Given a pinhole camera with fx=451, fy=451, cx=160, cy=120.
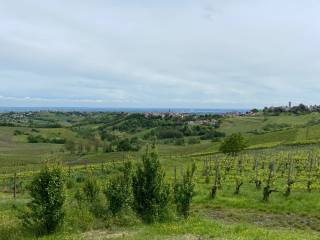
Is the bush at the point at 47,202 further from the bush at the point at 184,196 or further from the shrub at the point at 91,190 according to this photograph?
the bush at the point at 184,196

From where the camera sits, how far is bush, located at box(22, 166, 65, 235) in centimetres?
2150

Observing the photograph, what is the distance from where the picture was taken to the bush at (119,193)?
946 inches

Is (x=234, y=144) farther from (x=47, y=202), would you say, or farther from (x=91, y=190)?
(x=47, y=202)

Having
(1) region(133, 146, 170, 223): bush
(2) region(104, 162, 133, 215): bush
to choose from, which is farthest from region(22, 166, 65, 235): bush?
(1) region(133, 146, 170, 223): bush

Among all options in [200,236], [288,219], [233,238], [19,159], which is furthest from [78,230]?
[19,159]

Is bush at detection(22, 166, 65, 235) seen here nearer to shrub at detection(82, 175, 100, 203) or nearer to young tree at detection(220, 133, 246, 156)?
shrub at detection(82, 175, 100, 203)

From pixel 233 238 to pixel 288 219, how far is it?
9340mm

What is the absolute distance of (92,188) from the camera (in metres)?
26.0

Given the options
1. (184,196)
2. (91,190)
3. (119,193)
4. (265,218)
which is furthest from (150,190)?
(265,218)

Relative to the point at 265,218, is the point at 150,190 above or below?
above

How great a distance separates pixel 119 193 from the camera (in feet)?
78.7

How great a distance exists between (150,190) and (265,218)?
774 centimetres

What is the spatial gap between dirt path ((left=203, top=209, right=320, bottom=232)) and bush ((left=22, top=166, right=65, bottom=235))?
9.92 meters

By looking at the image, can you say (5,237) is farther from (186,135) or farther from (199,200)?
(186,135)
